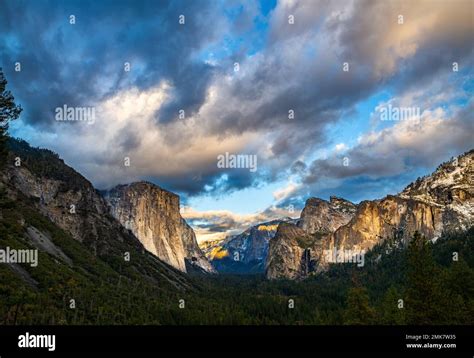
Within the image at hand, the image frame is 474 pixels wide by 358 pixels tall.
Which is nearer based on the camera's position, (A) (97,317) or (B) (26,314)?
(B) (26,314)

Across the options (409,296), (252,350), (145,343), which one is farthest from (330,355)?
(409,296)

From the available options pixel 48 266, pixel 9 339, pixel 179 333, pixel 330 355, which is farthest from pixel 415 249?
pixel 48 266

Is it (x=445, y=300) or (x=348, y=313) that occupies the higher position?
(x=445, y=300)

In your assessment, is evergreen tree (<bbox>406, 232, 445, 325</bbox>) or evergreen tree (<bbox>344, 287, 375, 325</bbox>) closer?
evergreen tree (<bbox>406, 232, 445, 325</bbox>)

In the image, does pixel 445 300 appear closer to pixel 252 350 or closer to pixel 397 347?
pixel 397 347

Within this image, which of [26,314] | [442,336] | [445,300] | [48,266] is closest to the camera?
[442,336]

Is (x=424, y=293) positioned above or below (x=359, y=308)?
above

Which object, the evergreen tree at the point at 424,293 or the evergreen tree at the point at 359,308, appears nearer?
the evergreen tree at the point at 424,293

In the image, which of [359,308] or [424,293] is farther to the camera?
[359,308]

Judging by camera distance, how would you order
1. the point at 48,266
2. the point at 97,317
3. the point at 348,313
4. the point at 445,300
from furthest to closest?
the point at 48,266, the point at 97,317, the point at 348,313, the point at 445,300
